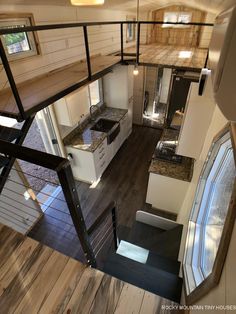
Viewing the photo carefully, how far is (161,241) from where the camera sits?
279 cm

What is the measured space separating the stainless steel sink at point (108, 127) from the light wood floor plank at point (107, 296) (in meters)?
2.93

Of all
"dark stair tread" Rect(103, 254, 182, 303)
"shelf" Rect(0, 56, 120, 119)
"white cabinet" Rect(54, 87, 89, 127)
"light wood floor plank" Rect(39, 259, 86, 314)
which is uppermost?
"shelf" Rect(0, 56, 120, 119)

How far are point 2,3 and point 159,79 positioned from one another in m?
4.73

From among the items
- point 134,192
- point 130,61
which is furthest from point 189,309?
point 130,61

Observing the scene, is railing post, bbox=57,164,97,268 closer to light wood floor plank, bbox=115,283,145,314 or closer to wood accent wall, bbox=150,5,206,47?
light wood floor plank, bbox=115,283,145,314

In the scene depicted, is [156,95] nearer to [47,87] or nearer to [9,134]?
[47,87]

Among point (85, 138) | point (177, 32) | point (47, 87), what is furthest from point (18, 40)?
point (177, 32)

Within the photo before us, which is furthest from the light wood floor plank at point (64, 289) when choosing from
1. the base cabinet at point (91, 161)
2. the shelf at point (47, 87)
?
the base cabinet at point (91, 161)

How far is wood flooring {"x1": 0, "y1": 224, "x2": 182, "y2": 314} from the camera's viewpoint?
131 centimetres

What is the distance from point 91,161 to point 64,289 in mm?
2427

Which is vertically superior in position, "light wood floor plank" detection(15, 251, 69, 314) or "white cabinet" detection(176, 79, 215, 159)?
"white cabinet" detection(176, 79, 215, 159)

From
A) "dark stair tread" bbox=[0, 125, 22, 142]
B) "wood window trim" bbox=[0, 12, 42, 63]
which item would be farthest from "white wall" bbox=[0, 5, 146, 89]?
"dark stair tread" bbox=[0, 125, 22, 142]

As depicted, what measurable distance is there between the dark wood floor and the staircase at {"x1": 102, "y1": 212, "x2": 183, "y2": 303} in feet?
1.13

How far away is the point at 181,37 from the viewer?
17.8ft
